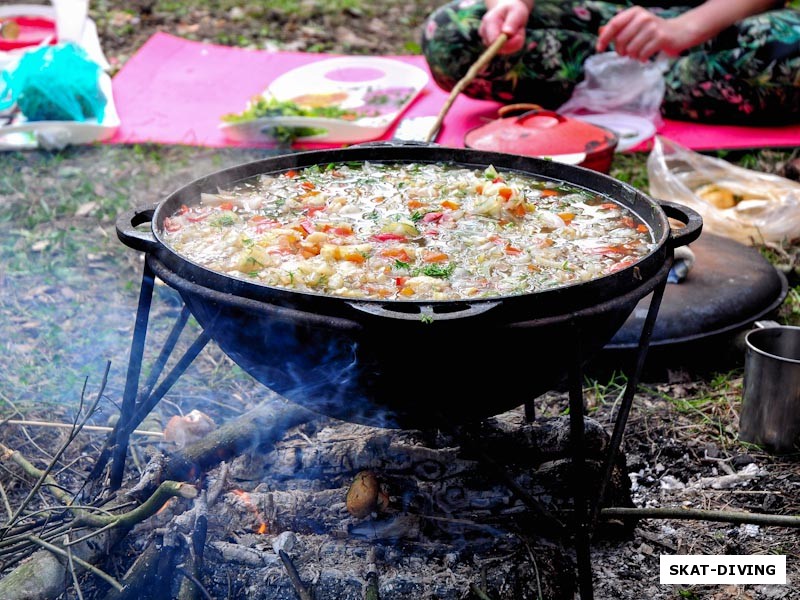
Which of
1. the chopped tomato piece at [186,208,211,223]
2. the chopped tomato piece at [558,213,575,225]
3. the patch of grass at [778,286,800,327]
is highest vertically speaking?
the chopped tomato piece at [558,213,575,225]

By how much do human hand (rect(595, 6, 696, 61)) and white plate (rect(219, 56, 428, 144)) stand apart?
65.4 inches

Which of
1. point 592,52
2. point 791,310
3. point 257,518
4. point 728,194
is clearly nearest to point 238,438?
point 257,518

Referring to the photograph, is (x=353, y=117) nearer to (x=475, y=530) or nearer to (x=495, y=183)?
(x=495, y=183)

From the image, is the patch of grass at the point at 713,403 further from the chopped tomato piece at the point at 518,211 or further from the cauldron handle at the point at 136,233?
the cauldron handle at the point at 136,233

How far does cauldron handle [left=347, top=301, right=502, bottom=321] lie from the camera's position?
1683 mm

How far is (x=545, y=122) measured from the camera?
4.81m

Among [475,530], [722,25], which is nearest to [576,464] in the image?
[475,530]

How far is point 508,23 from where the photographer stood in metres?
4.68

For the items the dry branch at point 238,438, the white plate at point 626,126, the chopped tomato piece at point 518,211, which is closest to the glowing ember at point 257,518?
the dry branch at point 238,438

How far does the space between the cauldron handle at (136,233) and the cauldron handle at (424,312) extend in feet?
2.27

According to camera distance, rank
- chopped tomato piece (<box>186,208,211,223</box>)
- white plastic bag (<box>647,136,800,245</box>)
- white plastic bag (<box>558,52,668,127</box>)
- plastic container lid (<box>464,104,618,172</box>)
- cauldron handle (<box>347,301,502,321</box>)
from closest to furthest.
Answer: cauldron handle (<box>347,301,502,321</box>) → chopped tomato piece (<box>186,208,211,223</box>) → white plastic bag (<box>647,136,800,245</box>) → plastic container lid (<box>464,104,618,172</box>) → white plastic bag (<box>558,52,668,127</box>)

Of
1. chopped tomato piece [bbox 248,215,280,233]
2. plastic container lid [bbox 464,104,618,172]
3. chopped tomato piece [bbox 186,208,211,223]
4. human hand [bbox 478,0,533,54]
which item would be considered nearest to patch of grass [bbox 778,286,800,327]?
plastic container lid [bbox 464,104,618,172]

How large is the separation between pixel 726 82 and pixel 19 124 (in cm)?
506

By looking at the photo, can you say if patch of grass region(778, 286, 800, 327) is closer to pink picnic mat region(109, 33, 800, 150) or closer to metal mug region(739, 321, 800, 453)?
metal mug region(739, 321, 800, 453)
